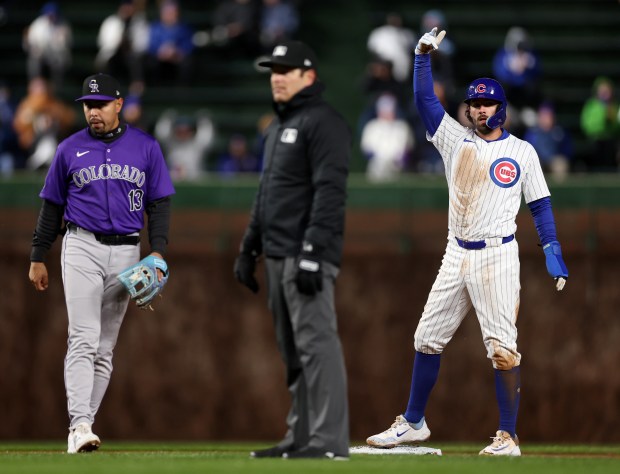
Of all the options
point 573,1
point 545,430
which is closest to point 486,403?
point 545,430

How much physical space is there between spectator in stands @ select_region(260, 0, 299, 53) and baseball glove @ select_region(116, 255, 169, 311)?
26.6ft

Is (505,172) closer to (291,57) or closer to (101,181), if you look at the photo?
(291,57)

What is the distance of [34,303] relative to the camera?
12.4m

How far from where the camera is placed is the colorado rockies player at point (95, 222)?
7.69m

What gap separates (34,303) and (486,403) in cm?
425

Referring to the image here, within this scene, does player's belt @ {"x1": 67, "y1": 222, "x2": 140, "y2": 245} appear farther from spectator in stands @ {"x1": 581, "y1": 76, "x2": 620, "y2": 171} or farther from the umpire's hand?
spectator in stands @ {"x1": 581, "y1": 76, "x2": 620, "y2": 171}

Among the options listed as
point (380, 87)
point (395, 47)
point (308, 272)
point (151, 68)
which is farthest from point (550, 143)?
point (308, 272)

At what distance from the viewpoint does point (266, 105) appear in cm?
1608

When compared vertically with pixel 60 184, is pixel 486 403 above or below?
below

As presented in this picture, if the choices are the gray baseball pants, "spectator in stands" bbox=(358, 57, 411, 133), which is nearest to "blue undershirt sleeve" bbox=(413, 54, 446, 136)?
the gray baseball pants

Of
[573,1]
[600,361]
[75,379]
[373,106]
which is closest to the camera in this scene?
[75,379]

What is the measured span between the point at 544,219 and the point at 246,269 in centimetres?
199

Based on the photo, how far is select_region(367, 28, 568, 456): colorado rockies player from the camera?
25.5 feet

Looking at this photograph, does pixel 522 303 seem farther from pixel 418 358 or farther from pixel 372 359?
pixel 418 358
